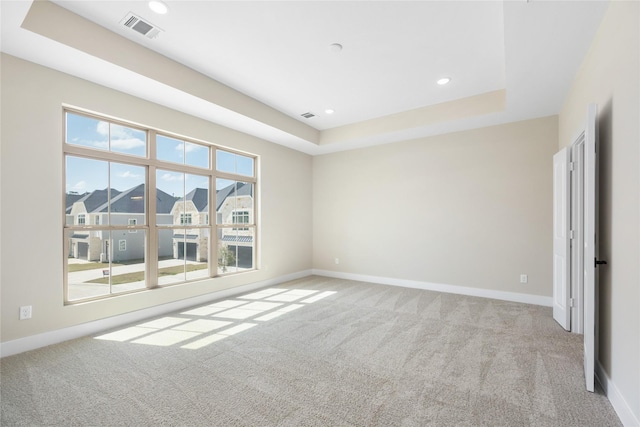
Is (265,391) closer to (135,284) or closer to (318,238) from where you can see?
(135,284)

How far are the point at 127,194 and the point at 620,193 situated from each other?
4989 mm

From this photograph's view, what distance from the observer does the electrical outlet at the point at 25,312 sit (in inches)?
113

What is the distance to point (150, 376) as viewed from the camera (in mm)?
2436

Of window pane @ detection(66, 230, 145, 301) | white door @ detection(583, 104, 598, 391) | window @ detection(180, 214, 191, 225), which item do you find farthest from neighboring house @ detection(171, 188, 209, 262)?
white door @ detection(583, 104, 598, 391)

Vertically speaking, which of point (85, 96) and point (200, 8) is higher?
point (200, 8)

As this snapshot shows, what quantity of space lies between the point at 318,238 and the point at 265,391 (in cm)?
471

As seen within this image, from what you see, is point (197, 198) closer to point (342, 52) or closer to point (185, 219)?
point (185, 219)

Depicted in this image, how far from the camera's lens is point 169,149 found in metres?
4.34

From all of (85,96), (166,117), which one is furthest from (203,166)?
(85,96)

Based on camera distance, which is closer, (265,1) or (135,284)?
(265,1)

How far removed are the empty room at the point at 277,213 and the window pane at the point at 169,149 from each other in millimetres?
23

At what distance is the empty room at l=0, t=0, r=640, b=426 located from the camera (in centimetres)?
211

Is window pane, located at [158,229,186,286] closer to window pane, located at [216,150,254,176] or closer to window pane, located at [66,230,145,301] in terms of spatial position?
window pane, located at [66,230,145,301]

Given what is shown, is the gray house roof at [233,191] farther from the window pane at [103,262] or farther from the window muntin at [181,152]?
the window pane at [103,262]
